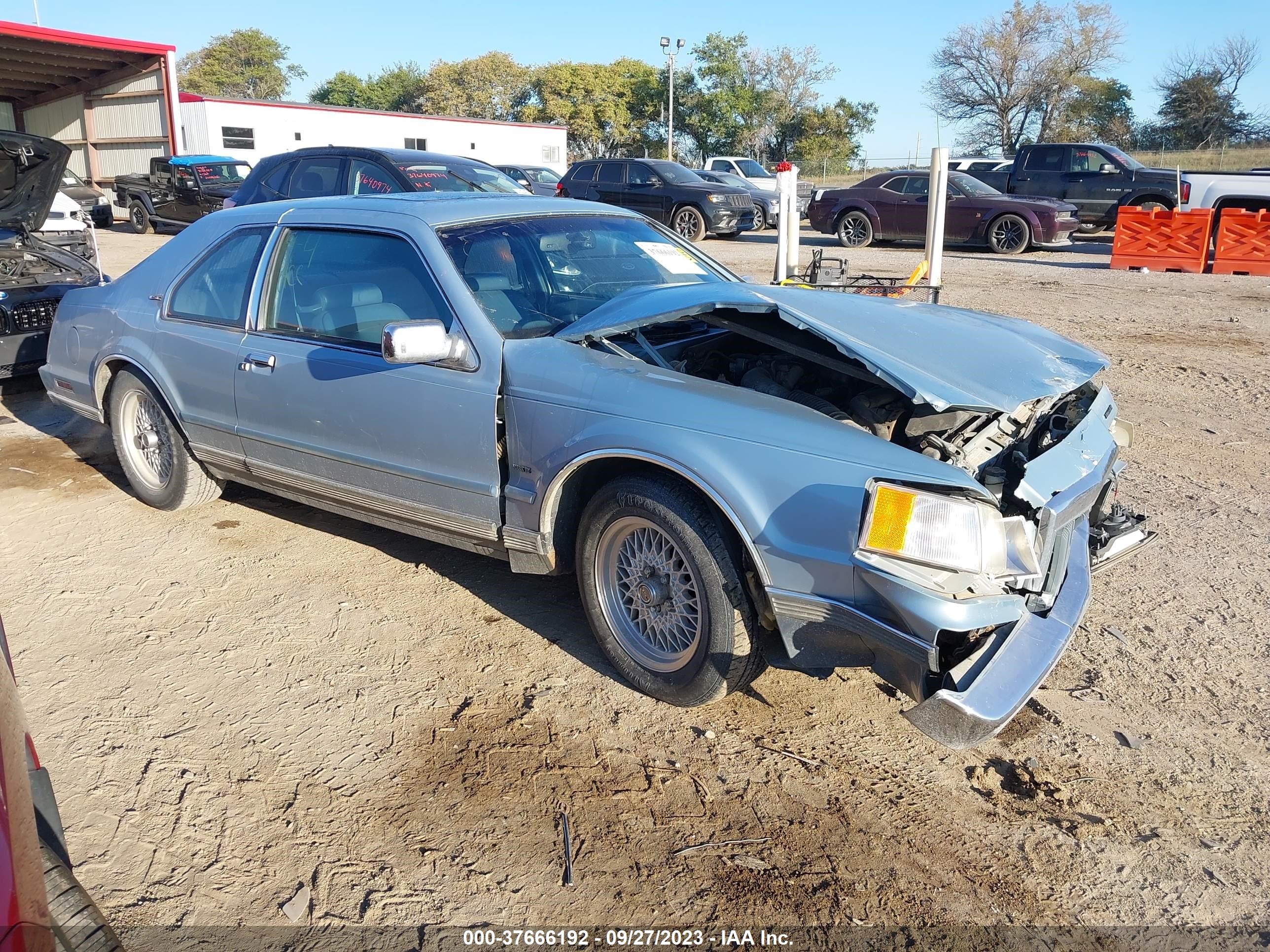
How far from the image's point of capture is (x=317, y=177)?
10.0m

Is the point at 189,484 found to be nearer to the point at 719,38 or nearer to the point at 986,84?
the point at 986,84

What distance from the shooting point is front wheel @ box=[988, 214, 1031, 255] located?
16859mm

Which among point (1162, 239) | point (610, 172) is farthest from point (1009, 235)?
point (610, 172)

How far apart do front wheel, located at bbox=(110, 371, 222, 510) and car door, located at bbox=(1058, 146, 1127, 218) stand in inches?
687

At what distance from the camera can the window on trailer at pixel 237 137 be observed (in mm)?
31900

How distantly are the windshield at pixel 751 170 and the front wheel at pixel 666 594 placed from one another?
83.6 ft

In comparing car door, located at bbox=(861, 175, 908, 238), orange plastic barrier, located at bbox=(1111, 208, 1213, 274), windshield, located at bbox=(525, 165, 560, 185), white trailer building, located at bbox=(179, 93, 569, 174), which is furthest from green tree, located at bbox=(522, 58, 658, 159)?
orange plastic barrier, located at bbox=(1111, 208, 1213, 274)

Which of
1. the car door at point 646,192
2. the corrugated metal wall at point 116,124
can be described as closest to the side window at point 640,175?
the car door at point 646,192

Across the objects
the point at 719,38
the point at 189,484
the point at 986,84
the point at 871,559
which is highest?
the point at 719,38

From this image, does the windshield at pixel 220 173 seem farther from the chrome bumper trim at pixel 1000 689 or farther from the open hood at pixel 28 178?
the chrome bumper trim at pixel 1000 689

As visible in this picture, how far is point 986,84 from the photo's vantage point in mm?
49531

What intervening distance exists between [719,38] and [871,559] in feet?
194

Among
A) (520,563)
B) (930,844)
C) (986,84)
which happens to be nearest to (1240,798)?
(930,844)

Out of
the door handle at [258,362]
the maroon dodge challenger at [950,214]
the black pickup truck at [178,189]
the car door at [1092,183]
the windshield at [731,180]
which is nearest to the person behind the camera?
the door handle at [258,362]
